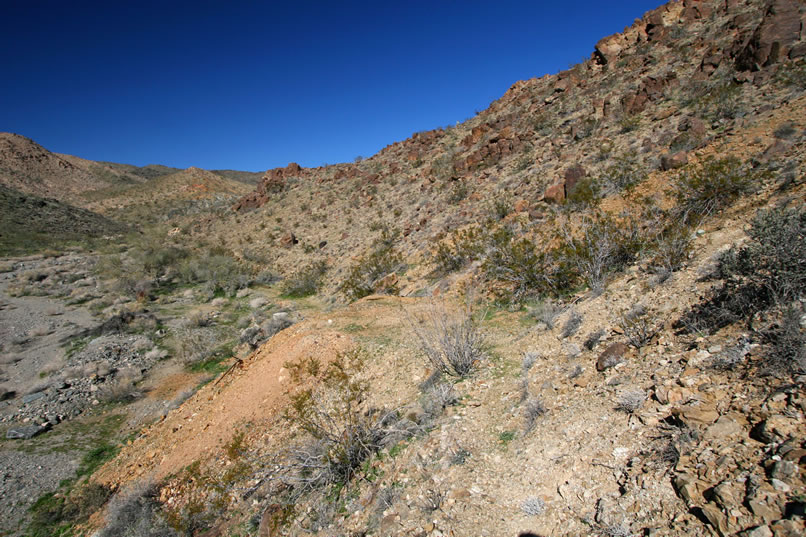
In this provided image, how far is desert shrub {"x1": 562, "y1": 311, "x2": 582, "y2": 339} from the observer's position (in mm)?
4608

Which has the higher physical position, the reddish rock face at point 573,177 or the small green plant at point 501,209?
the reddish rock face at point 573,177

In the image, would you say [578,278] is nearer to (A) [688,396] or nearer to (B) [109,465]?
(A) [688,396]

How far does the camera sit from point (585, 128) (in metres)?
13.5

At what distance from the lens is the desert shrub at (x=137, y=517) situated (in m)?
3.81

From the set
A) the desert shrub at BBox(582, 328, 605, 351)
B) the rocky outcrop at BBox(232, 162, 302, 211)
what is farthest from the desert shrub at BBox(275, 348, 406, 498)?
the rocky outcrop at BBox(232, 162, 302, 211)

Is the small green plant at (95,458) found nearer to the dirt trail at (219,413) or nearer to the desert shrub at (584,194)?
the dirt trail at (219,413)

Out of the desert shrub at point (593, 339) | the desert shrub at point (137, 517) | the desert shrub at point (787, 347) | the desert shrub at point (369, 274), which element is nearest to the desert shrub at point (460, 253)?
the desert shrub at point (369, 274)

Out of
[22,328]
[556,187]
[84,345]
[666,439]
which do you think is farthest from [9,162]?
[666,439]

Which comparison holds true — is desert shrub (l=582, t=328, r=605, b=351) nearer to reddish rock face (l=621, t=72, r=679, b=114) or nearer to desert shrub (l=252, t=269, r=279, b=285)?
reddish rock face (l=621, t=72, r=679, b=114)

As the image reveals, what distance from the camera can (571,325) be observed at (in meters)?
4.71

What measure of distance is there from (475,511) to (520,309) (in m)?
4.39

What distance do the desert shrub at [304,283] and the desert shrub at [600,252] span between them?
1041 centimetres

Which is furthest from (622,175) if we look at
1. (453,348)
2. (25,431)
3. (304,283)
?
(25,431)

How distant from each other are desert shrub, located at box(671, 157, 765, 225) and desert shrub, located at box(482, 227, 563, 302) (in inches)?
90.9
